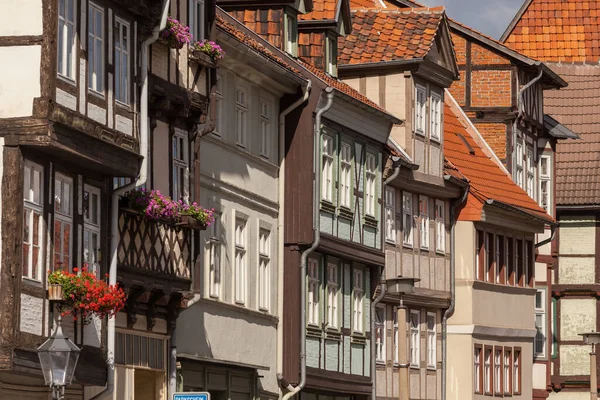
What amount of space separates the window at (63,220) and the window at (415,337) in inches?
756

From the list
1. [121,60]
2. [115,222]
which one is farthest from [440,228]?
[121,60]

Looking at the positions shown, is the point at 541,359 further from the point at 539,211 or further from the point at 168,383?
the point at 168,383

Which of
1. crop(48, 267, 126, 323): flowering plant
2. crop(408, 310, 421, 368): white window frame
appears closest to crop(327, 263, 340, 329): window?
crop(408, 310, 421, 368): white window frame

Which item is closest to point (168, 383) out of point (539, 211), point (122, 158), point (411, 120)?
point (122, 158)

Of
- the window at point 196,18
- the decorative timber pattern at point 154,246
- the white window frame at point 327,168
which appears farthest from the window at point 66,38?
the white window frame at point 327,168

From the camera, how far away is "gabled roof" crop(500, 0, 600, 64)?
65375mm

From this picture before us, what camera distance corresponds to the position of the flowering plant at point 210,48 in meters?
29.2

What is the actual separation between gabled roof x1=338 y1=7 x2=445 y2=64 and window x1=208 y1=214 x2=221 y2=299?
1093 centimetres

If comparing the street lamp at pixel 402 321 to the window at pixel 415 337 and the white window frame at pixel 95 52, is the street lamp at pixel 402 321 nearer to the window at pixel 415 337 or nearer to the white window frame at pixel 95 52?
the white window frame at pixel 95 52

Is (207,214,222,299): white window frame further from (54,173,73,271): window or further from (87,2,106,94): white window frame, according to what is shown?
(54,173,73,271): window

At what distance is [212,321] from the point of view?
1248 inches

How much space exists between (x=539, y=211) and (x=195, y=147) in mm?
20573

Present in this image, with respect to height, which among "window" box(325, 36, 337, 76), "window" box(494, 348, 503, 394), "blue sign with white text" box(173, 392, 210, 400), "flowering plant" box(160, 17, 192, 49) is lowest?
"blue sign with white text" box(173, 392, 210, 400)

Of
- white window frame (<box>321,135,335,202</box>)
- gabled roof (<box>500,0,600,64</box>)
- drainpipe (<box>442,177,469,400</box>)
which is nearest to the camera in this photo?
white window frame (<box>321,135,335,202</box>)
